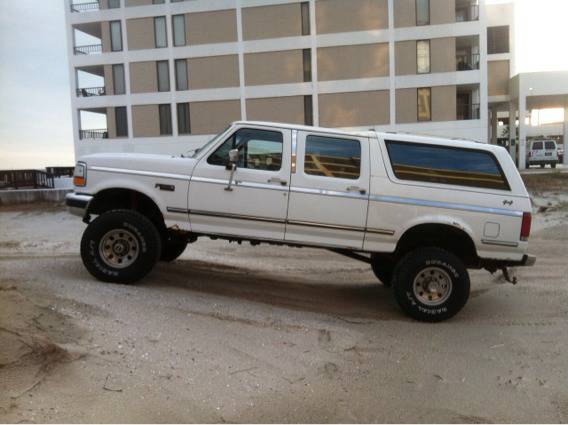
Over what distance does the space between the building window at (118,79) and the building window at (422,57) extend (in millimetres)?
22797

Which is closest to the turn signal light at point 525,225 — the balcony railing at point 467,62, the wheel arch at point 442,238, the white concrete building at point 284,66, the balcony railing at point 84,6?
the wheel arch at point 442,238

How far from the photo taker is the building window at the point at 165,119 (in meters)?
42.9

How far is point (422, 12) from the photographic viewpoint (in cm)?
3931

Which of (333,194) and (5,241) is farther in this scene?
(5,241)

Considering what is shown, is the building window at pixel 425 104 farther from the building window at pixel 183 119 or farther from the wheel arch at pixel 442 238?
the wheel arch at pixel 442 238

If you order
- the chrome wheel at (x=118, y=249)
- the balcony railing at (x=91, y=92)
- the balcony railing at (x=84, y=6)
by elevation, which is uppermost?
the balcony railing at (x=84, y=6)

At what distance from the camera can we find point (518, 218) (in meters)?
6.33

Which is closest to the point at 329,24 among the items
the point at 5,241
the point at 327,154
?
the point at 5,241

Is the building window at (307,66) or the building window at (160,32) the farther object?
the building window at (160,32)

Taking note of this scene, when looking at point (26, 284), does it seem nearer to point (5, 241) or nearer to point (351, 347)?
point (351, 347)

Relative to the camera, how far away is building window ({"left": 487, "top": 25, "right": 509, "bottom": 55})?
146ft

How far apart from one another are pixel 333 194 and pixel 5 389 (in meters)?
3.89

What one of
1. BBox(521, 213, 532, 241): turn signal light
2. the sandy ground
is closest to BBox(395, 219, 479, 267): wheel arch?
BBox(521, 213, 532, 241): turn signal light

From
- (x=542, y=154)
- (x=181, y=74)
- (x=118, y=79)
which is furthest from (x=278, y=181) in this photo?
(x=118, y=79)
